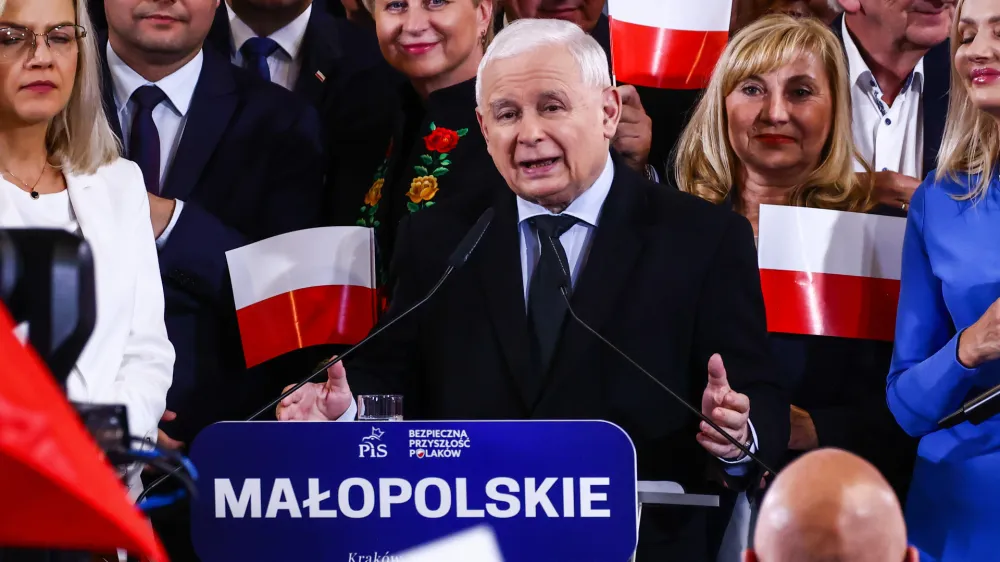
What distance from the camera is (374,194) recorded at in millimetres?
3189

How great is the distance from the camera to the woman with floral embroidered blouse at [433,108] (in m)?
3.07

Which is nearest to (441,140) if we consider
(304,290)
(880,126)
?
(304,290)

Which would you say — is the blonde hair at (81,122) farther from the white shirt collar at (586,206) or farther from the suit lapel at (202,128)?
the white shirt collar at (586,206)

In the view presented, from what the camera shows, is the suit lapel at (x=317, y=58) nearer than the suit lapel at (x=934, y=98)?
No

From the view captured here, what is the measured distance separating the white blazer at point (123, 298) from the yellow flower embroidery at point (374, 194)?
0.62m

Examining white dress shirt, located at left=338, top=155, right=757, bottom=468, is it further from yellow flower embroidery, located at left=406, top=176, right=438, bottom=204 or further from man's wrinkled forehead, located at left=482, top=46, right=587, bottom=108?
yellow flower embroidery, located at left=406, top=176, right=438, bottom=204

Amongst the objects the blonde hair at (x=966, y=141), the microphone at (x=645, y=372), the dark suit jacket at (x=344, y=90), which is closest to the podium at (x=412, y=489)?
the microphone at (x=645, y=372)

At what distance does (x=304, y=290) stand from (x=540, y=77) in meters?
0.97

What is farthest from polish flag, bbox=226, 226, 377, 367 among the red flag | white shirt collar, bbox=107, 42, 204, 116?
the red flag

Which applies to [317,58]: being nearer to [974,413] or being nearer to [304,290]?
[304,290]

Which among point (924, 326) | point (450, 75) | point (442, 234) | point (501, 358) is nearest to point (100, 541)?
point (501, 358)

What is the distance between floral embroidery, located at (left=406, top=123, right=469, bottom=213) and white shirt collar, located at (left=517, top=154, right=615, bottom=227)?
452 mm

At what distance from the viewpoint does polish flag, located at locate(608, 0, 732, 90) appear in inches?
127

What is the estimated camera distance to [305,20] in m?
3.45
